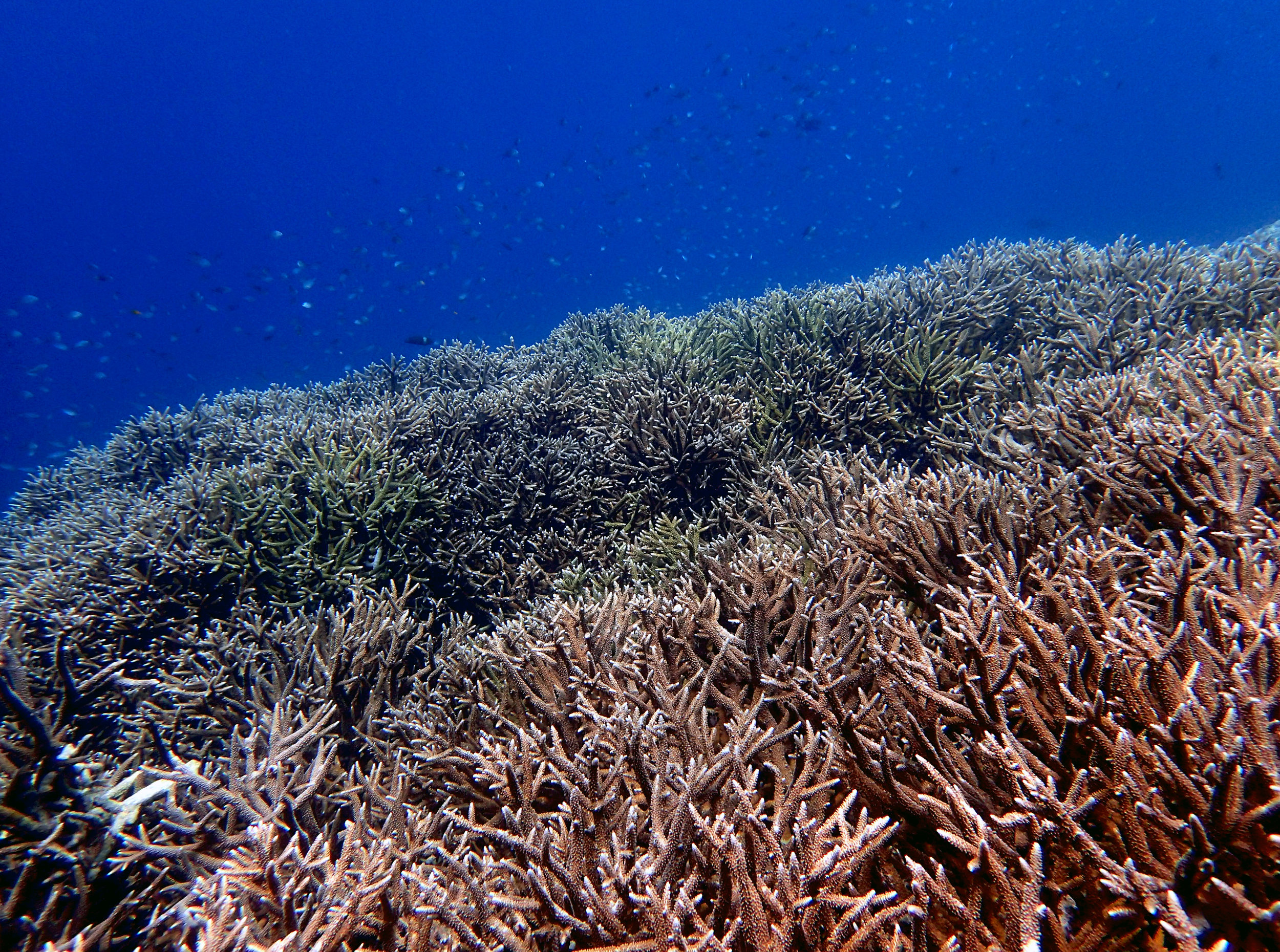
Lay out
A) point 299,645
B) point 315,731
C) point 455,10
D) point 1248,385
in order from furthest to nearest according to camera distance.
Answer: point 455,10
point 299,645
point 1248,385
point 315,731

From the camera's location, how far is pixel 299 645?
3238 mm

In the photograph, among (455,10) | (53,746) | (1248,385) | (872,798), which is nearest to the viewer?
(872,798)

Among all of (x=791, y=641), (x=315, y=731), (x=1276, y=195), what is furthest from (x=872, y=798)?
(x=1276, y=195)

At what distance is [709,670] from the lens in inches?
90.5

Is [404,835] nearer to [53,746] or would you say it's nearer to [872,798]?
[53,746]

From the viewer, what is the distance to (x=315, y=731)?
242cm

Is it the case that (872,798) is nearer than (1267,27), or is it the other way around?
(872,798)

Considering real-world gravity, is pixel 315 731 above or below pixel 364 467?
below

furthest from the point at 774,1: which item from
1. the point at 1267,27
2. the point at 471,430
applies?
the point at 471,430

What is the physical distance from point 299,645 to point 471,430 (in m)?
2.85

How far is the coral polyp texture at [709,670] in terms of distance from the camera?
1.35 meters

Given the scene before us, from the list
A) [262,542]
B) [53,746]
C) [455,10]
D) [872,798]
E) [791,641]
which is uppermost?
[455,10]

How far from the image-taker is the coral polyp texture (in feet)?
4.42

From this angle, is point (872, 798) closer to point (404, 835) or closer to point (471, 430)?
point (404, 835)
